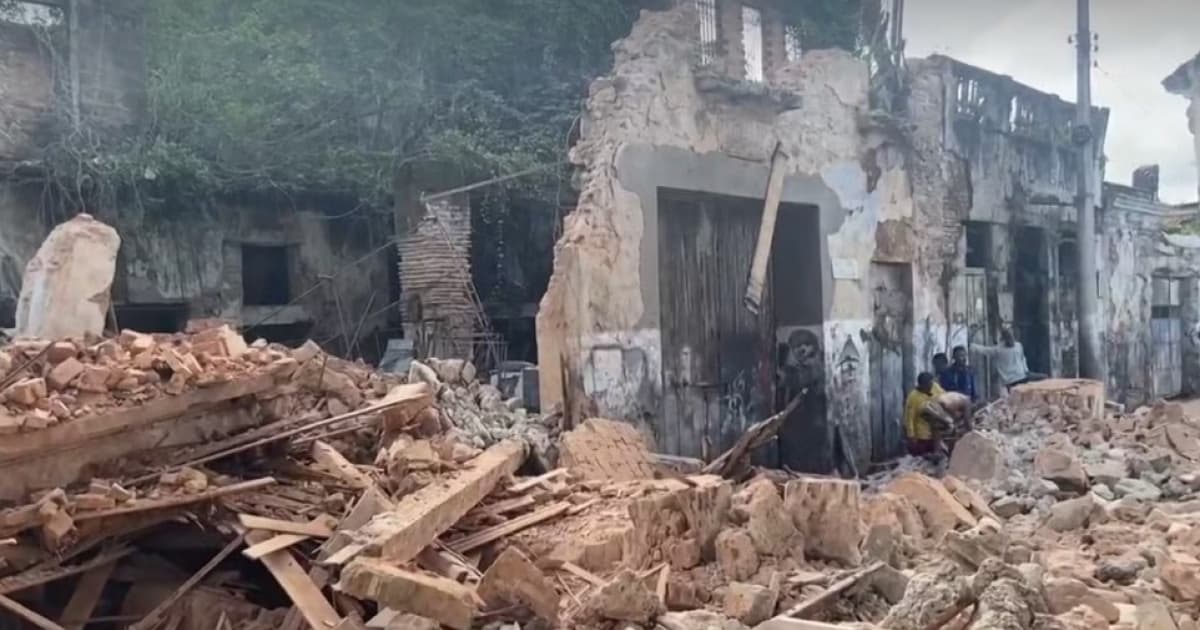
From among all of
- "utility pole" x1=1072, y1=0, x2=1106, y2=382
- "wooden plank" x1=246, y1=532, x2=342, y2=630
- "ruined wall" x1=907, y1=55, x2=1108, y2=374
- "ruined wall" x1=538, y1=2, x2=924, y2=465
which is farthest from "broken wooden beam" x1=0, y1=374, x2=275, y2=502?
"utility pole" x1=1072, y1=0, x2=1106, y2=382

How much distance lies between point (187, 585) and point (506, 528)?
1.57m

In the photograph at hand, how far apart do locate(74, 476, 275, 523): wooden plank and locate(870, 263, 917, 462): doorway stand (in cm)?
734

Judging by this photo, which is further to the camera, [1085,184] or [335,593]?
[1085,184]

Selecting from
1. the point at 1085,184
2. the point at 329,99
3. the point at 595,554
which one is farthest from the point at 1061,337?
the point at 595,554


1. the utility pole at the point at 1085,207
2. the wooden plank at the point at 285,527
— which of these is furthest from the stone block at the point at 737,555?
the utility pole at the point at 1085,207

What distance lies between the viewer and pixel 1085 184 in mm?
14672

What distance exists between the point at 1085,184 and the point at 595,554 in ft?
41.7

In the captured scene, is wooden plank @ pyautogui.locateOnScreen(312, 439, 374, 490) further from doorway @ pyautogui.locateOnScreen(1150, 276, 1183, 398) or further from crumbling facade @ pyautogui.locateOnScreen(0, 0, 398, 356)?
doorway @ pyautogui.locateOnScreen(1150, 276, 1183, 398)

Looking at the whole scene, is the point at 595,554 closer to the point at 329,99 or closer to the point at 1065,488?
the point at 1065,488

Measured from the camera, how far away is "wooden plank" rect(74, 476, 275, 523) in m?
4.67

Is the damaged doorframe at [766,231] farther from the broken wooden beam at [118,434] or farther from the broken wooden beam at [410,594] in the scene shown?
the broken wooden beam at [410,594]

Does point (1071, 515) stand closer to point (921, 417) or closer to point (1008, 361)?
point (921, 417)

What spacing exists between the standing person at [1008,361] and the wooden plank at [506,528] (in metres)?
9.11

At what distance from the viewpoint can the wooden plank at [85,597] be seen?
4.60 m
